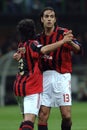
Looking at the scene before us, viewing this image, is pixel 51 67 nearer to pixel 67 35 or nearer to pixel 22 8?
pixel 67 35

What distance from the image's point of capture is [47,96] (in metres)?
10.8

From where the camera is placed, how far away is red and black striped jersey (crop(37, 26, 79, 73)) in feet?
35.1

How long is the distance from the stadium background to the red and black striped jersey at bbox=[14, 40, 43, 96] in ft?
50.9

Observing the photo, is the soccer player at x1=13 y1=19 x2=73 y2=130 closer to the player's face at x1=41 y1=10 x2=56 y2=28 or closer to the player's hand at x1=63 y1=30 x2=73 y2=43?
the player's hand at x1=63 y1=30 x2=73 y2=43

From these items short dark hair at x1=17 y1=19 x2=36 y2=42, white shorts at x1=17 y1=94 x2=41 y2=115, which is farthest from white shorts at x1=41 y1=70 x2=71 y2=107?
short dark hair at x1=17 y1=19 x2=36 y2=42

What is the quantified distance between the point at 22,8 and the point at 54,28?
59.8 ft

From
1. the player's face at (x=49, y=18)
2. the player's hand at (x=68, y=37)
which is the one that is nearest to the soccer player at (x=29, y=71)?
the player's hand at (x=68, y=37)

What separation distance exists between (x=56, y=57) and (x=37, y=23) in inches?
733

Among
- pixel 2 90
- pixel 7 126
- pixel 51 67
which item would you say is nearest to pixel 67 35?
pixel 51 67

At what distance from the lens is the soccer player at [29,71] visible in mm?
9516

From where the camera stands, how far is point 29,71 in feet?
31.6

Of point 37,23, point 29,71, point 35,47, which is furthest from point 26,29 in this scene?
point 37,23

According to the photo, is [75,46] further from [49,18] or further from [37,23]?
[37,23]

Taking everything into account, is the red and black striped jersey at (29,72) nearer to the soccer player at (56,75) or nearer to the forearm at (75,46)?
the forearm at (75,46)
